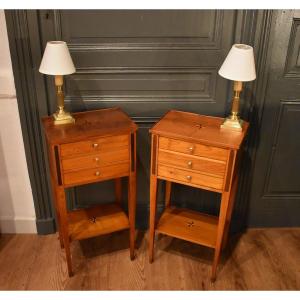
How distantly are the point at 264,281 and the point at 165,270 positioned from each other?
540 millimetres

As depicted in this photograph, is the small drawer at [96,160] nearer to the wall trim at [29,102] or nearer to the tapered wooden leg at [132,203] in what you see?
the tapered wooden leg at [132,203]

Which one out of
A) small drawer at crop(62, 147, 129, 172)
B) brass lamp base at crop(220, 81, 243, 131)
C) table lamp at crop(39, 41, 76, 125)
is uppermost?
table lamp at crop(39, 41, 76, 125)

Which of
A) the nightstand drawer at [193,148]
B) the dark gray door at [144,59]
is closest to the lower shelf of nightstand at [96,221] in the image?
the dark gray door at [144,59]

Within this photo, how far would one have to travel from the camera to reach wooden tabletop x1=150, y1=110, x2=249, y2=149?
1.59 m

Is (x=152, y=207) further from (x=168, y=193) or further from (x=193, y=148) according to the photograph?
(x=193, y=148)

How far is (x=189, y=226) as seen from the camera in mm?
1998

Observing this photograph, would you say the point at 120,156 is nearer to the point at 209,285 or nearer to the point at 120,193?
the point at 120,193

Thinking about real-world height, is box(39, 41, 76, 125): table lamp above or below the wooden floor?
above

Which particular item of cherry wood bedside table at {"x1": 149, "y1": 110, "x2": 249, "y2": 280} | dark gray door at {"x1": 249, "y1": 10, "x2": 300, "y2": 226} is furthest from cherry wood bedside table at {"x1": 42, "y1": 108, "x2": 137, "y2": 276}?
dark gray door at {"x1": 249, "y1": 10, "x2": 300, "y2": 226}

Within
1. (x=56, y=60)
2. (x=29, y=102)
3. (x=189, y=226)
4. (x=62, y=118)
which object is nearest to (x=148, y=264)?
(x=189, y=226)

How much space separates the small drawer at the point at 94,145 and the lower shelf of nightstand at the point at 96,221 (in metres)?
0.52

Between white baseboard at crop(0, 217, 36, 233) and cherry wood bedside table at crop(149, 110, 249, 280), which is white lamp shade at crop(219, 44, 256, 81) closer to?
cherry wood bedside table at crop(149, 110, 249, 280)

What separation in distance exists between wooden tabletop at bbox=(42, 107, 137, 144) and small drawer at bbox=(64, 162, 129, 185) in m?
0.18

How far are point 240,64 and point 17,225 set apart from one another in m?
1.62
